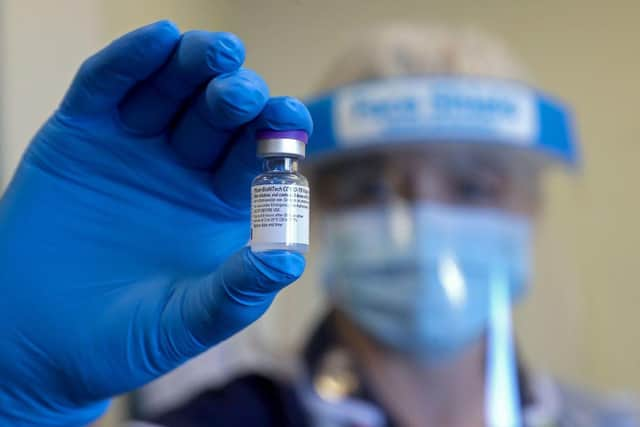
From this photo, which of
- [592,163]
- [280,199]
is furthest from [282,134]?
[592,163]

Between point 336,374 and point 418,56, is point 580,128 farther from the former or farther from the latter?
point 336,374

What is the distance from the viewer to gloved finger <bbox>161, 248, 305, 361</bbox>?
1.33 feet

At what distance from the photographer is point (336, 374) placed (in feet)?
3.72

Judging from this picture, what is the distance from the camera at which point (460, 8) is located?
4.90 ft

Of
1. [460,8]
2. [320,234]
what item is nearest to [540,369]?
[320,234]

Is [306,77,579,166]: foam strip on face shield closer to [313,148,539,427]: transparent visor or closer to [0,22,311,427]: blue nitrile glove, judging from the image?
[313,148,539,427]: transparent visor

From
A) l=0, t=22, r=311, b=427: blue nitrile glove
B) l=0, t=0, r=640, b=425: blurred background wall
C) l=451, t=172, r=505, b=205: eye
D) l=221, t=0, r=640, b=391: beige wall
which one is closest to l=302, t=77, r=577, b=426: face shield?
l=451, t=172, r=505, b=205: eye

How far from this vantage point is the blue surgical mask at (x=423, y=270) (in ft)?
3.45

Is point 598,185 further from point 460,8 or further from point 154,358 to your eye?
point 154,358

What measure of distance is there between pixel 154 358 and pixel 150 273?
67mm

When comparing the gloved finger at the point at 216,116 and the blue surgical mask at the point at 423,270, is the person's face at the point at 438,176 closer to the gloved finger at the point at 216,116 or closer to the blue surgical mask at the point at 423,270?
the blue surgical mask at the point at 423,270

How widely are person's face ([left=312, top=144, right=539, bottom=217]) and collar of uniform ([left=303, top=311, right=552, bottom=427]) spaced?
0.22 meters

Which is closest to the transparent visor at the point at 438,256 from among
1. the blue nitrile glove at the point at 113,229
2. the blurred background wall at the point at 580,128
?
the blurred background wall at the point at 580,128

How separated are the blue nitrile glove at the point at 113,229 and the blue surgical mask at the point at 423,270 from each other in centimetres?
58
